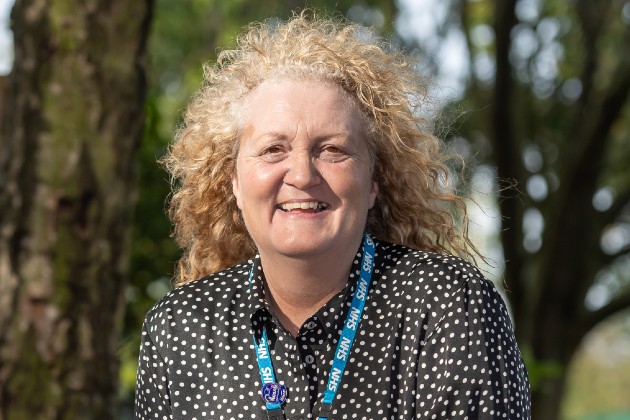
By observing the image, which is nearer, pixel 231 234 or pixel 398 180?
pixel 398 180

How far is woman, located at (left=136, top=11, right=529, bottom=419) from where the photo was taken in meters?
2.96

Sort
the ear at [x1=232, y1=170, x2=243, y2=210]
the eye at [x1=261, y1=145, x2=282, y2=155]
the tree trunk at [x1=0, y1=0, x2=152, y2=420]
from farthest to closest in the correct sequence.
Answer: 1. the tree trunk at [x1=0, y1=0, x2=152, y2=420]
2. the ear at [x1=232, y1=170, x2=243, y2=210]
3. the eye at [x1=261, y1=145, x2=282, y2=155]

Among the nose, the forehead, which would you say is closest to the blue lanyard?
the nose

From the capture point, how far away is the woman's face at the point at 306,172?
120 inches

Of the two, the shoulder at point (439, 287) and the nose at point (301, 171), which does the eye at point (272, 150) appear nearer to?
the nose at point (301, 171)

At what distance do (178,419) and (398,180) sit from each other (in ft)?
3.09

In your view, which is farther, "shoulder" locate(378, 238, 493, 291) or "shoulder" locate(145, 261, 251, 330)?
"shoulder" locate(145, 261, 251, 330)

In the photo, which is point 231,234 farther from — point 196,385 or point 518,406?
point 518,406

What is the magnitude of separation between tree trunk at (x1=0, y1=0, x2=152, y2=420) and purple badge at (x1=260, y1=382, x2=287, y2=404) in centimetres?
185

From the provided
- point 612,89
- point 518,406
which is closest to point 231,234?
point 518,406

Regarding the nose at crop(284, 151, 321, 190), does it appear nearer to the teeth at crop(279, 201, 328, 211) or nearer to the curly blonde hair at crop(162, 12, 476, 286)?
the teeth at crop(279, 201, 328, 211)

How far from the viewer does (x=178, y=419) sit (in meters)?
3.15

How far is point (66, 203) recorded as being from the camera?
15.7 ft

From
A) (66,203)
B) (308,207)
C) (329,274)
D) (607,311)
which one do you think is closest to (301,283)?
(329,274)
